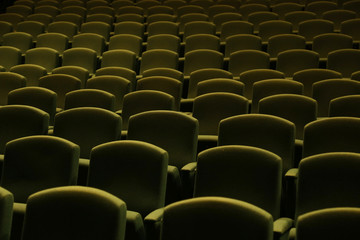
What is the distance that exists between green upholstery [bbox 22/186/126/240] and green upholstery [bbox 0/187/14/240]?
0.06 metres

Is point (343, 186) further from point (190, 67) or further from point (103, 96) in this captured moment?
point (190, 67)

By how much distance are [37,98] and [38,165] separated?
1.71 ft

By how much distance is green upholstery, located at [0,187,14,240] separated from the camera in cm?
94

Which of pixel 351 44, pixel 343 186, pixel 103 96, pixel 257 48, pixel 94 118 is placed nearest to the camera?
pixel 343 186

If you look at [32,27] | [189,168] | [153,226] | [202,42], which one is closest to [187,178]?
[189,168]

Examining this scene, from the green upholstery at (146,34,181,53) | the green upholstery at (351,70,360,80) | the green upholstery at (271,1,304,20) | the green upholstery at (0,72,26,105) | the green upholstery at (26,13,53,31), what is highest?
the green upholstery at (271,1,304,20)

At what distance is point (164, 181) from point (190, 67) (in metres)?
1.09

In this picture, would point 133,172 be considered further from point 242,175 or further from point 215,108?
point 215,108

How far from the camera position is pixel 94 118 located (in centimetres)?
141

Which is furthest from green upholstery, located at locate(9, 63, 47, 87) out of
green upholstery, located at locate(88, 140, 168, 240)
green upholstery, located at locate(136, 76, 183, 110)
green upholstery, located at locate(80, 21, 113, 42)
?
green upholstery, located at locate(88, 140, 168, 240)

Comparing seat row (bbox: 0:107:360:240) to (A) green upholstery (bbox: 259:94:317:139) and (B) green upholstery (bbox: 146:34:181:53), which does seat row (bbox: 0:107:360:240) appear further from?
(B) green upholstery (bbox: 146:34:181:53)

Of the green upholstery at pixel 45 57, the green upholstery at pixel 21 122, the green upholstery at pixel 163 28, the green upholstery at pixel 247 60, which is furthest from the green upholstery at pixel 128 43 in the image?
the green upholstery at pixel 21 122

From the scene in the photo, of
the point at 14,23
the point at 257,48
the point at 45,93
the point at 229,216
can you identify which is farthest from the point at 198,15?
the point at 229,216

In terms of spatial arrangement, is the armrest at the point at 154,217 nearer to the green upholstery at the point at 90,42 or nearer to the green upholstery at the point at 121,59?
the green upholstery at the point at 121,59
